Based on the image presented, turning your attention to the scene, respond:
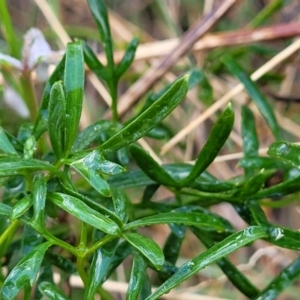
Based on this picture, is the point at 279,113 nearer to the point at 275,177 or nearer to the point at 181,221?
the point at 275,177

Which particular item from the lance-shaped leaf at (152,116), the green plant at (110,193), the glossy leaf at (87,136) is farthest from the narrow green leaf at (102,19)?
the lance-shaped leaf at (152,116)

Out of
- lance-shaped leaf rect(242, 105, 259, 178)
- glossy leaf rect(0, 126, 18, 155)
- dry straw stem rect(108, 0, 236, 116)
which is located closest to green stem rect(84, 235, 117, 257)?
glossy leaf rect(0, 126, 18, 155)

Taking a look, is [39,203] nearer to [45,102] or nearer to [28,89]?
[45,102]

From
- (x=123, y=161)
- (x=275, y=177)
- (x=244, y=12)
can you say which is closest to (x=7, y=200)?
(x=123, y=161)

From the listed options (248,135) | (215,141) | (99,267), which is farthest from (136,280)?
(248,135)

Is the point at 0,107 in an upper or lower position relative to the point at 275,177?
upper

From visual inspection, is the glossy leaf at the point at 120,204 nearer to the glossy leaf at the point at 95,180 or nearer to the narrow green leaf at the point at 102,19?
the glossy leaf at the point at 95,180
